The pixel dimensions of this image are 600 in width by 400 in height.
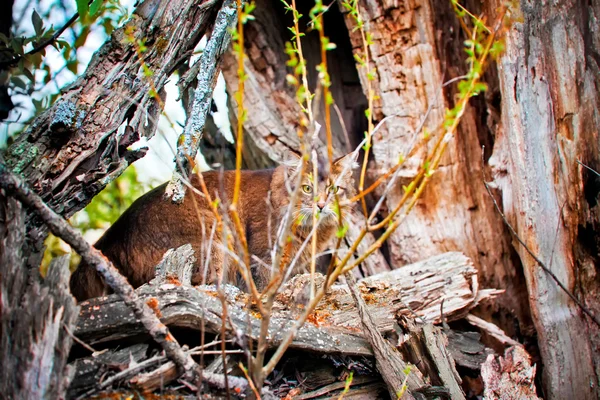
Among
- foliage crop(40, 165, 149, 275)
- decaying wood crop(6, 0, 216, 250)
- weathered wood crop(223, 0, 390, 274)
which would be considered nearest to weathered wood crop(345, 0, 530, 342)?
weathered wood crop(223, 0, 390, 274)

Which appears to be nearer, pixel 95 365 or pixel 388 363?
pixel 95 365

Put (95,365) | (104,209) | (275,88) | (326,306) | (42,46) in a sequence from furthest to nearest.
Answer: (104,209) → (275,88) → (326,306) → (42,46) → (95,365)

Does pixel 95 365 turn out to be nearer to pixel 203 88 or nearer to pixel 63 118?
pixel 63 118

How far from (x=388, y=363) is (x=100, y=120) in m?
2.29

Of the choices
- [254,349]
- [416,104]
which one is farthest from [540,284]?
[254,349]

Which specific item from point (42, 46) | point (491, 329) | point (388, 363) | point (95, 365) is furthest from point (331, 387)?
point (42, 46)

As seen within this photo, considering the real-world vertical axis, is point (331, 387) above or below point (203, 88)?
below

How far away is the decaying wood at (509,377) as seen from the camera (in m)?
3.76

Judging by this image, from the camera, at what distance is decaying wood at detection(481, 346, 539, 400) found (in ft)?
12.3

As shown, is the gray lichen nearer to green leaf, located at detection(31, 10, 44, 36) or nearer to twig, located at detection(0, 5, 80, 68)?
twig, located at detection(0, 5, 80, 68)

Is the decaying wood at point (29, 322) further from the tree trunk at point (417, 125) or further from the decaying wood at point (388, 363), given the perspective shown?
the tree trunk at point (417, 125)

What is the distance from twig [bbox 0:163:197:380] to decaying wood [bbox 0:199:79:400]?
11 centimetres

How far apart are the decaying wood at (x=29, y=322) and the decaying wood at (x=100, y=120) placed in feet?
1.04

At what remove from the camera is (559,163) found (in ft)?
13.2
